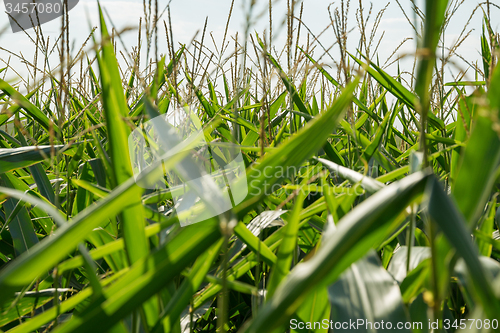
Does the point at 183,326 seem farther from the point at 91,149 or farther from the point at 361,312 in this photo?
the point at 91,149

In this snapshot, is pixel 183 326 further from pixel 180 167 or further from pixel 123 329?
pixel 180 167

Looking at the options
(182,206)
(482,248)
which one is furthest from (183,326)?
(482,248)

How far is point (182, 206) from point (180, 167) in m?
0.19

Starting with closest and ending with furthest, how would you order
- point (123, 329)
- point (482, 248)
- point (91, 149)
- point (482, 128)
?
point (482, 128) → point (123, 329) → point (482, 248) → point (91, 149)

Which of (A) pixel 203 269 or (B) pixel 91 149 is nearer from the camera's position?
(A) pixel 203 269

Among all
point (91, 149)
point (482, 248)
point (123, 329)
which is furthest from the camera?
point (91, 149)

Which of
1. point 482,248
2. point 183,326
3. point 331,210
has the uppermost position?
point 331,210

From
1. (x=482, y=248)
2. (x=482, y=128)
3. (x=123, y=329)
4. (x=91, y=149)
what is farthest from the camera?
(x=91, y=149)

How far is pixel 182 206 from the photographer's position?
20.6 inches

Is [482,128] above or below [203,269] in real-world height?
above

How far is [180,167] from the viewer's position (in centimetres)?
34

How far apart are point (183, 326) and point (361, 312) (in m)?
0.35

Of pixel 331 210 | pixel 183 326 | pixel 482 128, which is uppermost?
pixel 482 128

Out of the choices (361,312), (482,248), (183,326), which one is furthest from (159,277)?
(482,248)
